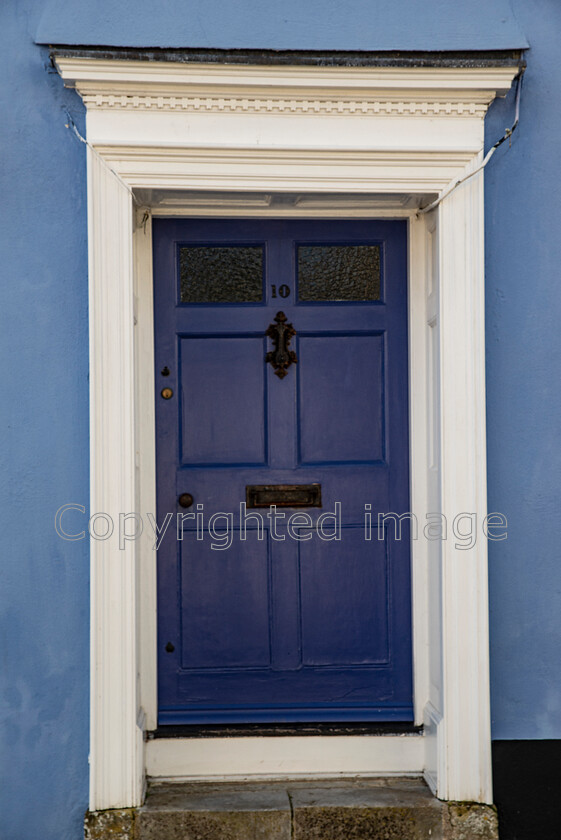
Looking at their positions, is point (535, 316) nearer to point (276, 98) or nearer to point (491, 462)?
point (491, 462)

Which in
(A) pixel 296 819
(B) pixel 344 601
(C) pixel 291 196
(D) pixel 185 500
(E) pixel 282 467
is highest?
(C) pixel 291 196

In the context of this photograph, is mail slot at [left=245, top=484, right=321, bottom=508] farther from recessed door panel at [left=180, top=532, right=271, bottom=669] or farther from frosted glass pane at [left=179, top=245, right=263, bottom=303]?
frosted glass pane at [left=179, top=245, right=263, bottom=303]

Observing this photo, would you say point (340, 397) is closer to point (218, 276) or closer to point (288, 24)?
point (218, 276)

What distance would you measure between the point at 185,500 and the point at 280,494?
0.41 metres

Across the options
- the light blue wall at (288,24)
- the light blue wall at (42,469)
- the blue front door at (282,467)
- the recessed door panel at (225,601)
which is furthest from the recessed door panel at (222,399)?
the light blue wall at (288,24)

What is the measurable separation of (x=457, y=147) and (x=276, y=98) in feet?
2.37

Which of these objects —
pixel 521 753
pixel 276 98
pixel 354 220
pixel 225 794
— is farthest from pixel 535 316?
pixel 225 794

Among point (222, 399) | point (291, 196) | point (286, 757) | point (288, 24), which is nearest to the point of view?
point (288, 24)

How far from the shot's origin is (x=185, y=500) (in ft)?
10.6

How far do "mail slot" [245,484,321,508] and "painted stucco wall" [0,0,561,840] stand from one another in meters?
0.75

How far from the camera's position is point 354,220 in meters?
3.28

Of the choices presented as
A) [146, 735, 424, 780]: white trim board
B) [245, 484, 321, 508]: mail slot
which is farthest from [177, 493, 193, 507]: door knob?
[146, 735, 424, 780]: white trim board

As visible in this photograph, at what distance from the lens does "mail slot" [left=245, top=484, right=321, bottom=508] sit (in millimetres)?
3256

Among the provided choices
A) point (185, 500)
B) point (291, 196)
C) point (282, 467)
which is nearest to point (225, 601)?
point (185, 500)
